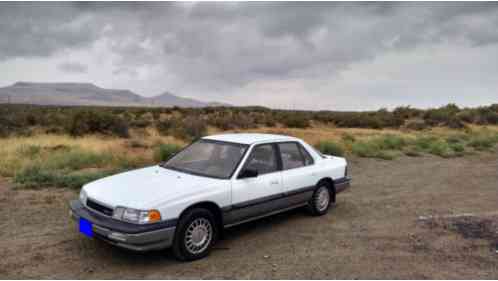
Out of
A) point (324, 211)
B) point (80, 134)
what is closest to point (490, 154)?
point (324, 211)

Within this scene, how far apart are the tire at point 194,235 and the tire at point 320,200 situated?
2203 mm

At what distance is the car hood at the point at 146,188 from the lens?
165 inches

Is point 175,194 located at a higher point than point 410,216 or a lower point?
higher

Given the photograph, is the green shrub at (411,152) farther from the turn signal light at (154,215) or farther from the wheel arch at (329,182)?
the turn signal light at (154,215)

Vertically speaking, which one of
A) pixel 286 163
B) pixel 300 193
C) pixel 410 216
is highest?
pixel 286 163

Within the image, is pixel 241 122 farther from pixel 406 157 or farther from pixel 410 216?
pixel 410 216

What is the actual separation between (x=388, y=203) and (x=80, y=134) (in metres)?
16.9

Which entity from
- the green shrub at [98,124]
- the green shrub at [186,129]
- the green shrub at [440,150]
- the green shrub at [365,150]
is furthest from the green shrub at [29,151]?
the green shrub at [440,150]

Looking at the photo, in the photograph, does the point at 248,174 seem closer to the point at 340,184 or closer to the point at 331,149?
the point at 340,184

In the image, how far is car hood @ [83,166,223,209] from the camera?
420 centimetres

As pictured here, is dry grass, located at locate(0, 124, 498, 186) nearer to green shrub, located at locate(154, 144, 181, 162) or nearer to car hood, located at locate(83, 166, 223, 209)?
green shrub, located at locate(154, 144, 181, 162)

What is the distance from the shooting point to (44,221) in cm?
584

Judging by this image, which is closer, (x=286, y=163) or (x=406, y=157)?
(x=286, y=163)

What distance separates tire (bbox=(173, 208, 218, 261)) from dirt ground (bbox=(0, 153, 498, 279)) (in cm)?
12
